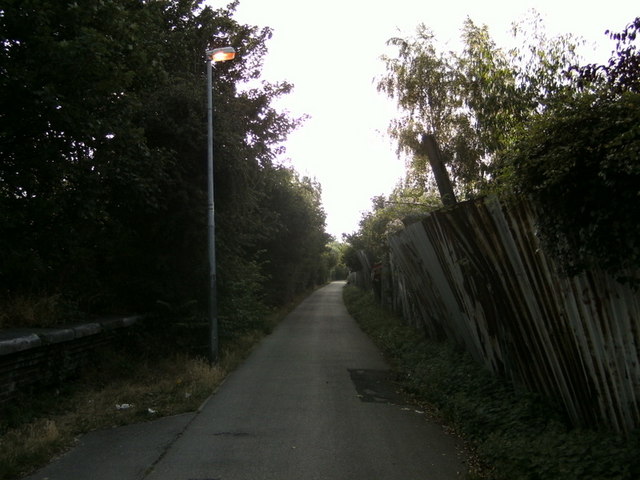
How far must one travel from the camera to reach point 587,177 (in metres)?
3.82

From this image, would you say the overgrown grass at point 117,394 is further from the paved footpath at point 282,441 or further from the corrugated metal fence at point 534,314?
the corrugated metal fence at point 534,314

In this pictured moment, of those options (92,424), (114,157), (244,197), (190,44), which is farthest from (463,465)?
(190,44)

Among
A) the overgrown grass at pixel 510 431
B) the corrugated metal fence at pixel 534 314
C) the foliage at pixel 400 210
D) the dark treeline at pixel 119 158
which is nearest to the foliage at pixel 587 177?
the corrugated metal fence at pixel 534 314

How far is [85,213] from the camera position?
8.23m

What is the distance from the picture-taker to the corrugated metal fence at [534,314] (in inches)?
164

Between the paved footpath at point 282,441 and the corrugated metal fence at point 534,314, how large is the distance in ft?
4.04

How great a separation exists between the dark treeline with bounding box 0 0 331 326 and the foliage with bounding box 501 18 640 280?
5.34 m

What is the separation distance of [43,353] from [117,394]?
4.04 ft

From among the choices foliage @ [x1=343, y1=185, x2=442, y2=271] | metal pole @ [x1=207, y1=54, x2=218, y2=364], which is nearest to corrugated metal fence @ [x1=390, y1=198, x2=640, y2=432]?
metal pole @ [x1=207, y1=54, x2=218, y2=364]

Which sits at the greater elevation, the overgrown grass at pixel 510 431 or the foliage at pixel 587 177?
the foliage at pixel 587 177

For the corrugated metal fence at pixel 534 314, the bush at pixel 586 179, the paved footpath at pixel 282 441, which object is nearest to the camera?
the bush at pixel 586 179

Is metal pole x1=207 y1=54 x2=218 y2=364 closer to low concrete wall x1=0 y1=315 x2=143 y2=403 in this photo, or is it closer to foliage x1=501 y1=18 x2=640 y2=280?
low concrete wall x1=0 y1=315 x2=143 y2=403

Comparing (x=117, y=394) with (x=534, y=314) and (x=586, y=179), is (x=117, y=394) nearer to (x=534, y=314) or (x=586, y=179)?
(x=534, y=314)

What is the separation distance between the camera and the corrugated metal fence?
13.7 ft
